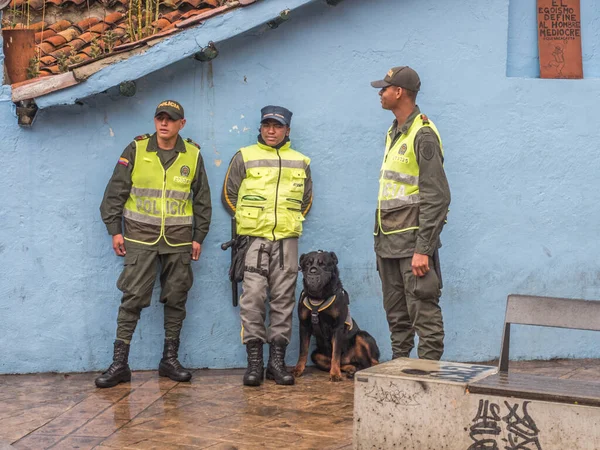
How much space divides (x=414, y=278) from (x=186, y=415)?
1.83 meters

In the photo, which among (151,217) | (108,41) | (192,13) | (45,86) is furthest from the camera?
(192,13)

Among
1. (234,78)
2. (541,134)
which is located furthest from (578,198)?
(234,78)

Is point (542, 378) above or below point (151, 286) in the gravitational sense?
below

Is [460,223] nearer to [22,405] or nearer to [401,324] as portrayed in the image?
[401,324]

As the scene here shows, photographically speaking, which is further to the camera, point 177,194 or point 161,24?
point 161,24

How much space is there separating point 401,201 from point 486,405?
203cm

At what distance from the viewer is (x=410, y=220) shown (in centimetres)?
693

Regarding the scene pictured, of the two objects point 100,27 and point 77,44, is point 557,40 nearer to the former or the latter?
point 100,27

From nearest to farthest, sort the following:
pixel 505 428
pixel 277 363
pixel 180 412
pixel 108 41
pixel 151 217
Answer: pixel 505 428, pixel 180 412, pixel 151 217, pixel 277 363, pixel 108 41

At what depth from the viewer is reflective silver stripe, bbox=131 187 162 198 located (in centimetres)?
800

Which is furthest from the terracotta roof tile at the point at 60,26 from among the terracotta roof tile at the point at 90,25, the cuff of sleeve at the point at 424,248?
the cuff of sleeve at the point at 424,248

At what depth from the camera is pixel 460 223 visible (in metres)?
8.71

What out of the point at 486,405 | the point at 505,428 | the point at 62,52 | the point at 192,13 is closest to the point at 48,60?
the point at 62,52

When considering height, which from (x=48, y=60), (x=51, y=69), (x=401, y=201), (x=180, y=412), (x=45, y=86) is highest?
(x=48, y=60)
